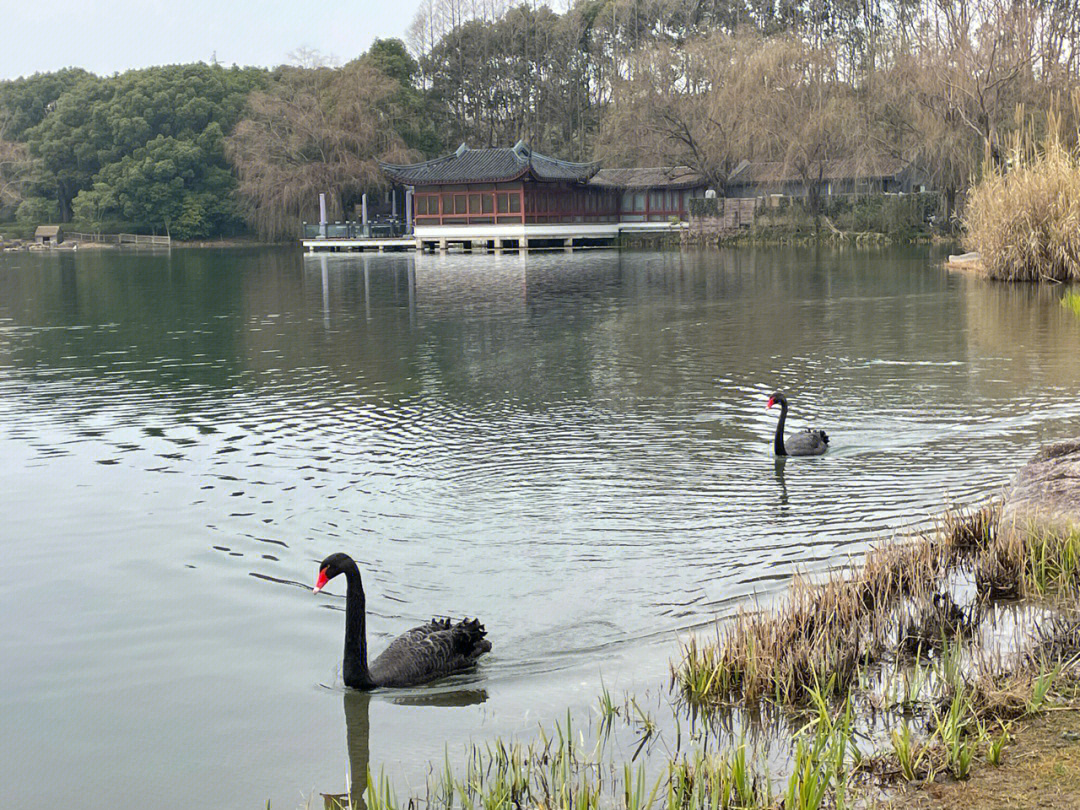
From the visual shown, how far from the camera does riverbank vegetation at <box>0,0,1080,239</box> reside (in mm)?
39594

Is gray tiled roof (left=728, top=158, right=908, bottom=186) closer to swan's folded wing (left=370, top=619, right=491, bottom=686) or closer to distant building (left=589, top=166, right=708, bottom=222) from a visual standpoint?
distant building (left=589, top=166, right=708, bottom=222)

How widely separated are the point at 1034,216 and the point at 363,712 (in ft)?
72.8

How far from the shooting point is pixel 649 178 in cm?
5712

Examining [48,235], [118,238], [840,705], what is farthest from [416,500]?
[48,235]

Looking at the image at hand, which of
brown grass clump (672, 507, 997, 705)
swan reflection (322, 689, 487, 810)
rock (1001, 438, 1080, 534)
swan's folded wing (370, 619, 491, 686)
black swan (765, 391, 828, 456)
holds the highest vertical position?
rock (1001, 438, 1080, 534)

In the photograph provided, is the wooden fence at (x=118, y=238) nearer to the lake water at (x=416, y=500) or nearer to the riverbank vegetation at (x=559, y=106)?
the riverbank vegetation at (x=559, y=106)

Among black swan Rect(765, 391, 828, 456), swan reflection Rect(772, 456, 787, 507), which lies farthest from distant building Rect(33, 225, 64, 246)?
swan reflection Rect(772, 456, 787, 507)

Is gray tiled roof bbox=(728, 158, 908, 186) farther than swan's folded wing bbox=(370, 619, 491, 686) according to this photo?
Yes

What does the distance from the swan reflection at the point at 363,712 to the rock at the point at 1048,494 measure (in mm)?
3345

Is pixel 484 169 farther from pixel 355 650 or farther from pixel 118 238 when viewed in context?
pixel 355 650

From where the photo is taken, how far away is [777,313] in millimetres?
23031

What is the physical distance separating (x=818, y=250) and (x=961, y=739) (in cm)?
4135

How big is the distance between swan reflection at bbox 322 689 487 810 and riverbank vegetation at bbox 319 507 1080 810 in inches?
2.0

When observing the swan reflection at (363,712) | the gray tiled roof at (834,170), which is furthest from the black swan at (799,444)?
the gray tiled roof at (834,170)
